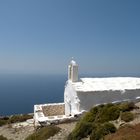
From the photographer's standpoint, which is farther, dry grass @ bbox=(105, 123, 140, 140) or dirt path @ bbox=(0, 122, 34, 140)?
dirt path @ bbox=(0, 122, 34, 140)

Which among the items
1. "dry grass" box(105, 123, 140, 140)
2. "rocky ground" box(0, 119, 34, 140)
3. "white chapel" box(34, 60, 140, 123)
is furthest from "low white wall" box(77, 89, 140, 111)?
"dry grass" box(105, 123, 140, 140)

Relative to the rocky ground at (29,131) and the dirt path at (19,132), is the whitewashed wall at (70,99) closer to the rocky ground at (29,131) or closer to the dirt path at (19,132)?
the rocky ground at (29,131)

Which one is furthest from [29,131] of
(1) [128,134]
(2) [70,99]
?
(1) [128,134]

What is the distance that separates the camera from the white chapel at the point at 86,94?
98.4ft

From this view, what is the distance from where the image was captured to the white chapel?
30.0 meters

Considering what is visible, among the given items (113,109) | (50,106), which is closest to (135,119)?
(113,109)

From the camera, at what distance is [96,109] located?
25125 millimetres

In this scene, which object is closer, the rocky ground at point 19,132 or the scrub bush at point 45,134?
the scrub bush at point 45,134

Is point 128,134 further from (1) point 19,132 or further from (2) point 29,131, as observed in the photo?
(1) point 19,132

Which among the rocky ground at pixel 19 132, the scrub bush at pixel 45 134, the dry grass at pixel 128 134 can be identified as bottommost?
the rocky ground at pixel 19 132

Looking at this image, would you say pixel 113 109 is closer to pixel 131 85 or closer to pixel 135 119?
pixel 135 119

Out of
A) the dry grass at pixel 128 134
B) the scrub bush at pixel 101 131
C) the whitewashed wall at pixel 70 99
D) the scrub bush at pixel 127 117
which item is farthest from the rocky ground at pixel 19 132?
the dry grass at pixel 128 134

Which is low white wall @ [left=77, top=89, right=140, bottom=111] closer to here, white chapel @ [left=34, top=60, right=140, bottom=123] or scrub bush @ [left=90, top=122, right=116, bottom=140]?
white chapel @ [left=34, top=60, right=140, bottom=123]

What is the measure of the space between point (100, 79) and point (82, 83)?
117 inches
